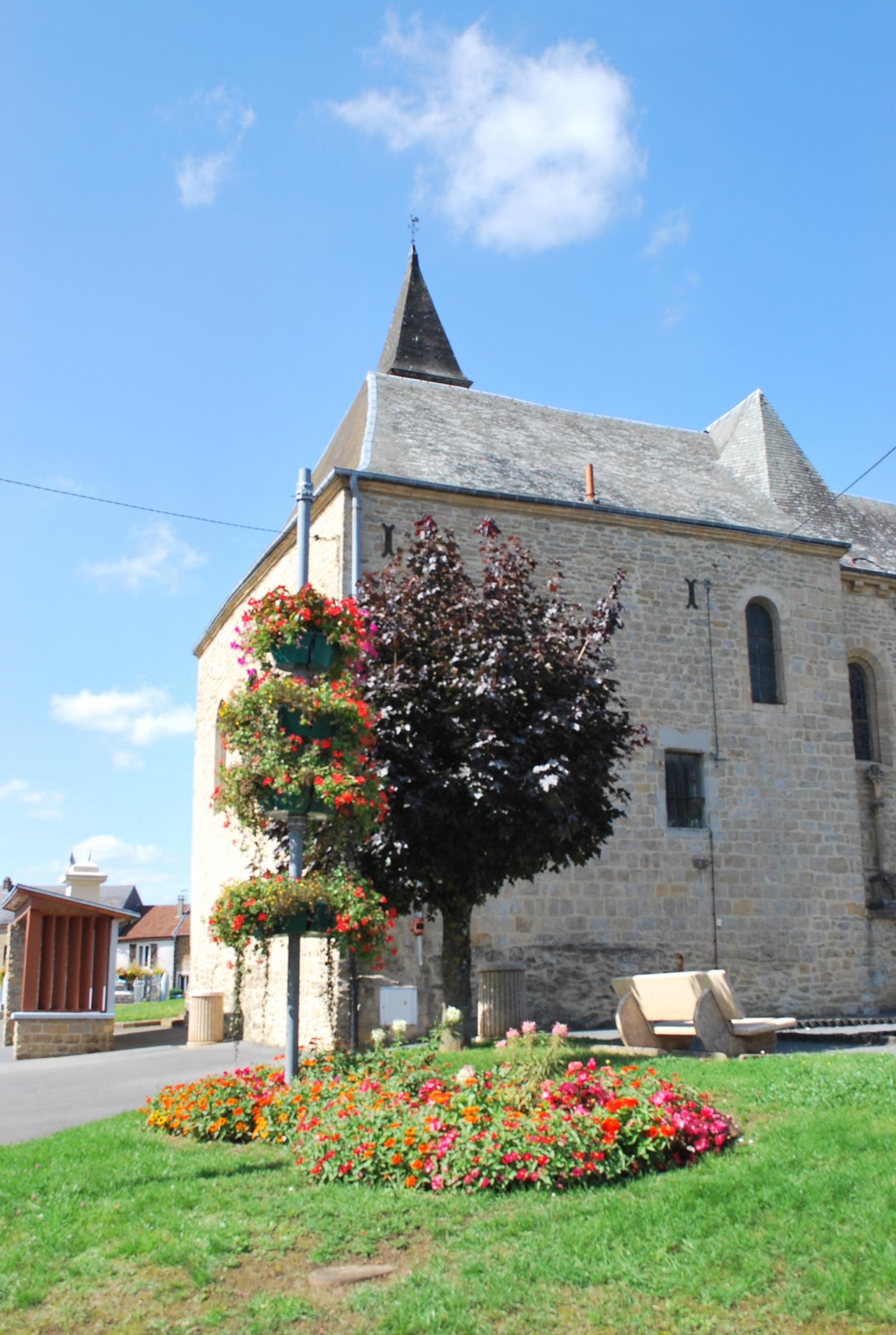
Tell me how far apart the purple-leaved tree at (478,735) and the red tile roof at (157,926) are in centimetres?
5479

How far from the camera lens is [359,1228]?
494 centimetres

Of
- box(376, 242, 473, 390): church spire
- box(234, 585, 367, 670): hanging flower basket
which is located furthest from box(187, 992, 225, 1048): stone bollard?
box(376, 242, 473, 390): church spire

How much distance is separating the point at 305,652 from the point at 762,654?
388 inches

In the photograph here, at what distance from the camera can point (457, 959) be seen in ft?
34.0

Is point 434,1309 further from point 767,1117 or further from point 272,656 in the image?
point 272,656

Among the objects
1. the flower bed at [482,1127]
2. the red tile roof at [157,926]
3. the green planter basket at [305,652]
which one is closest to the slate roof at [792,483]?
the green planter basket at [305,652]

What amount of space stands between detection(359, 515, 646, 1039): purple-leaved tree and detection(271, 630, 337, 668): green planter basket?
1.42 m

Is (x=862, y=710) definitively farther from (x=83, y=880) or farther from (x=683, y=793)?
(x=83, y=880)

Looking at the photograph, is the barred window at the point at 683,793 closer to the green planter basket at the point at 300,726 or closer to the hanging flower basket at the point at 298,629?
the hanging flower basket at the point at 298,629

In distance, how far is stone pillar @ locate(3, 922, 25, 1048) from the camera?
52.3ft

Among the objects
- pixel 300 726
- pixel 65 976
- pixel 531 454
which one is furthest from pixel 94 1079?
pixel 531 454

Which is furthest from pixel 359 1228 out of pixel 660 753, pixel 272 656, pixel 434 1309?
pixel 660 753

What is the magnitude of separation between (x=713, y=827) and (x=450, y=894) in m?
6.15

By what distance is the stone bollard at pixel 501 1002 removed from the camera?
1145 centimetres
